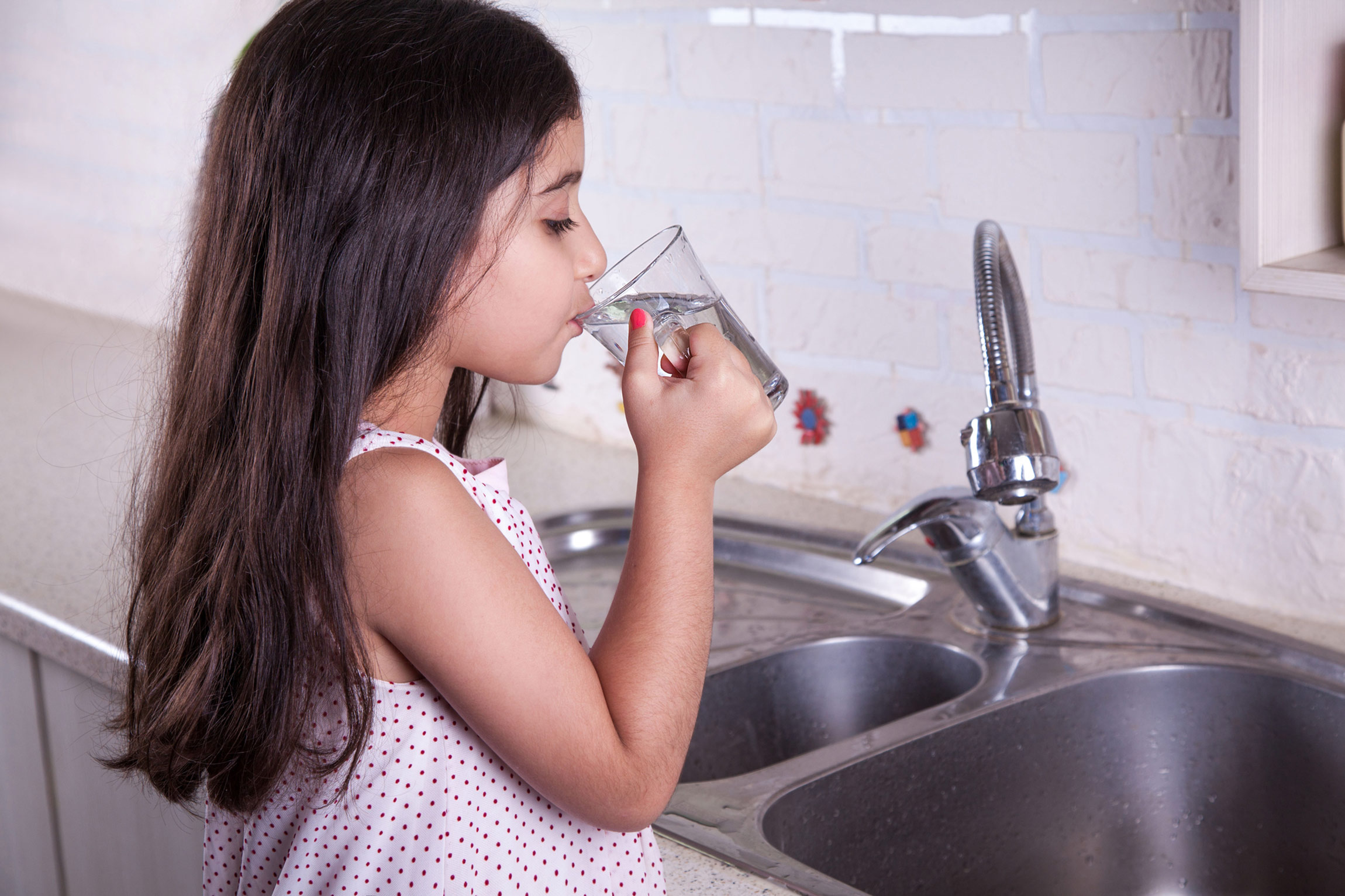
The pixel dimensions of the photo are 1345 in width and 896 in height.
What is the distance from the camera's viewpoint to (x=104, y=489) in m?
1.52

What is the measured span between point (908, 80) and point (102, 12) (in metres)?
1.63

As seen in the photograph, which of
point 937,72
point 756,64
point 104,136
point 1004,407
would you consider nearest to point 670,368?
point 1004,407

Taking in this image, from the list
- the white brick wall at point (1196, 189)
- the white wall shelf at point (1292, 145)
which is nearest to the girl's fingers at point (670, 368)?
the white wall shelf at point (1292, 145)

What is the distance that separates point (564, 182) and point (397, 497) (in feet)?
0.65

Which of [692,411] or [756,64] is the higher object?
[756,64]

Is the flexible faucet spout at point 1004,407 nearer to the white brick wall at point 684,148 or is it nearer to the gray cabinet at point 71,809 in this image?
the white brick wall at point 684,148

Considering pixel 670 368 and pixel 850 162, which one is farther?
pixel 850 162

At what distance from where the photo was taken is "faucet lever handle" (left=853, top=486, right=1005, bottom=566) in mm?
1087

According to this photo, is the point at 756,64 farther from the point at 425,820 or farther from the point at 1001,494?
the point at 425,820

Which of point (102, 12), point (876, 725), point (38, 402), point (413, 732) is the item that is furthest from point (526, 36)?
point (102, 12)

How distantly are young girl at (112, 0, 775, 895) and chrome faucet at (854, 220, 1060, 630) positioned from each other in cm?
28

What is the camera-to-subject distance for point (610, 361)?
1.65 metres

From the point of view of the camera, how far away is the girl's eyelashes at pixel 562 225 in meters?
0.75

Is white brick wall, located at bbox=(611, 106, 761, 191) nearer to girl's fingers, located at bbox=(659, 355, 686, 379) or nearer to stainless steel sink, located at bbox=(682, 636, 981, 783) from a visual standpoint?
stainless steel sink, located at bbox=(682, 636, 981, 783)
